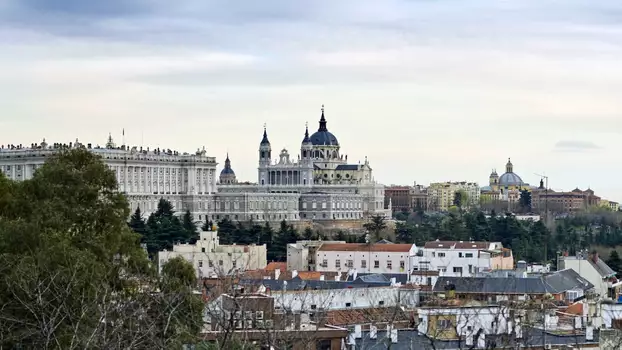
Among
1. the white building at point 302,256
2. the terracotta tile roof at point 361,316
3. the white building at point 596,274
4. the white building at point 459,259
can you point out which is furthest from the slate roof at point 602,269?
the terracotta tile roof at point 361,316

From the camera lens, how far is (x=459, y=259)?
7594cm

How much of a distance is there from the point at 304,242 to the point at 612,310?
42481mm

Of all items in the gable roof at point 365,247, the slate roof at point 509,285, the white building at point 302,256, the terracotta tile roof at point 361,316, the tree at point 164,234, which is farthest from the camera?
the tree at point 164,234

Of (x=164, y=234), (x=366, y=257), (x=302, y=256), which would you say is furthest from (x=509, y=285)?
(x=164, y=234)

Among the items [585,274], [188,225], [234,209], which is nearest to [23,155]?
[234,209]

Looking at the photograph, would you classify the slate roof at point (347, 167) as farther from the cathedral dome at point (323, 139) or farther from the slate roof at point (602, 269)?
the slate roof at point (602, 269)

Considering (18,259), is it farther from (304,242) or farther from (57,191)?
(304,242)

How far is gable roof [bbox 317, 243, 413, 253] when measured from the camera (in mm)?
79125

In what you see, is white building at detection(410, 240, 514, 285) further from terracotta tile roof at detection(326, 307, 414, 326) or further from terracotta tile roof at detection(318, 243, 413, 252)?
terracotta tile roof at detection(326, 307, 414, 326)

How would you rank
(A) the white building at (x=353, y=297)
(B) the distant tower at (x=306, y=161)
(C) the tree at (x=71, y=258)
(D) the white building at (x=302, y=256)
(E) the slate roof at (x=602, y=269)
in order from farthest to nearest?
(B) the distant tower at (x=306, y=161)
(D) the white building at (x=302, y=256)
(E) the slate roof at (x=602, y=269)
(A) the white building at (x=353, y=297)
(C) the tree at (x=71, y=258)

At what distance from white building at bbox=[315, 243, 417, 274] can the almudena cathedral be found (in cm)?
4497

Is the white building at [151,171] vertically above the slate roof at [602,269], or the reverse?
the white building at [151,171]

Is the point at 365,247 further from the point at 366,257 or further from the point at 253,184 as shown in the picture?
the point at 253,184

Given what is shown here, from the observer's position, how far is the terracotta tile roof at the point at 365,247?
260 feet
